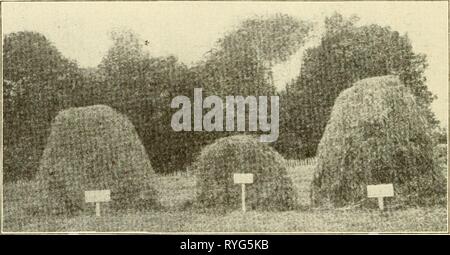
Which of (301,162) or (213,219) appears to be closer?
(213,219)

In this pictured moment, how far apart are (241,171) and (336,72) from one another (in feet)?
5.42

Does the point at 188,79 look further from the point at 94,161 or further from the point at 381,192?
the point at 381,192

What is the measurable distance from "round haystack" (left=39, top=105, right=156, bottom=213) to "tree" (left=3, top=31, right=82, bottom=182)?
0.16 meters

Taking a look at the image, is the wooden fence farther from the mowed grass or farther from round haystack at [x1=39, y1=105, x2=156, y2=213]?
round haystack at [x1=39, y1=105, x2=156, y2=213]

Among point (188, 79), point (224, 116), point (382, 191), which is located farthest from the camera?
point (188, 79)

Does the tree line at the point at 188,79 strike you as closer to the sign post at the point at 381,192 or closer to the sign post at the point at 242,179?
the sign post at the point at 242,179

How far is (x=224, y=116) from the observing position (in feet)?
26.7

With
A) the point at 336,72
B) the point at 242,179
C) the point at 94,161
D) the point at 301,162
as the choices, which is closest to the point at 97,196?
the point at 94,161

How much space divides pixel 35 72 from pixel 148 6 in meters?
1.64

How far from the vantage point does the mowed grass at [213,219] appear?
7.85m

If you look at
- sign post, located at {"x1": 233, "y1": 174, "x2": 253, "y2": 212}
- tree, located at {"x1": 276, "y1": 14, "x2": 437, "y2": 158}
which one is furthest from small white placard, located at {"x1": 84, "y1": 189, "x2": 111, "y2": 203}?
tree, located at {"x1": 276, "y1": 14, "x2": 437, "y2": 158}

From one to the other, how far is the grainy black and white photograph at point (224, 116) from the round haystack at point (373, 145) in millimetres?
17

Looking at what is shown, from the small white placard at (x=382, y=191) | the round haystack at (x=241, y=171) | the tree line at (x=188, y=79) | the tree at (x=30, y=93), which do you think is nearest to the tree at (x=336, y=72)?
the tree line at (x=188, y=79)

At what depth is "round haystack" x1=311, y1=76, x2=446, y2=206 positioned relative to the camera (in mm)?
8125
